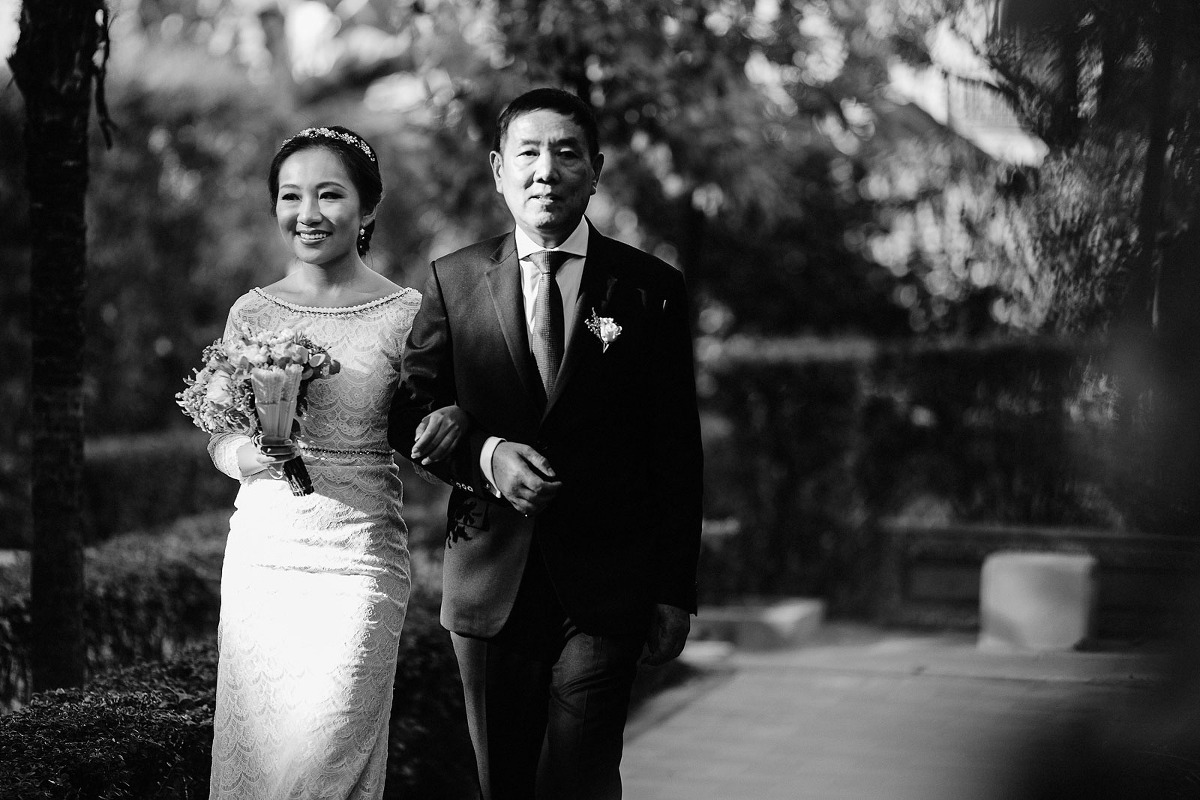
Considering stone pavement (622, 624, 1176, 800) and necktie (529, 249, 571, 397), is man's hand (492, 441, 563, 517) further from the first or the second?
stone pavement (622, 624, 1176, 800)

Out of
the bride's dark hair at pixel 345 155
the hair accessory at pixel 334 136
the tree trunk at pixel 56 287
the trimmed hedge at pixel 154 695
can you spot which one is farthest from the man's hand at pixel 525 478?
the tree trunk at pixel 56 287

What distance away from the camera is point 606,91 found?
711 cm

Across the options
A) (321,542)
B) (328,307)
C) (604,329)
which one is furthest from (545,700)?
(328,307)

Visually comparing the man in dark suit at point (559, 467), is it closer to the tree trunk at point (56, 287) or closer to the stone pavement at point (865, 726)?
the stone pavement at point (865, 726)

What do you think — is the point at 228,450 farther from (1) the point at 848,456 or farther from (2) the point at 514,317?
(1) the point at 848,456

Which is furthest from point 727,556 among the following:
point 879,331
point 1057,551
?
point 879,331

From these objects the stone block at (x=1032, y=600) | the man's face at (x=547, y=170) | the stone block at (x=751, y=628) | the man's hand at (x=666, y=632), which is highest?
the man's face at (x=547, y=170)

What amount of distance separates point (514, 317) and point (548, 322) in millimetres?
81

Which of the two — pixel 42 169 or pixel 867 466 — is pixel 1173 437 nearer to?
pixel 42 169

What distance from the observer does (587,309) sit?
123 inches

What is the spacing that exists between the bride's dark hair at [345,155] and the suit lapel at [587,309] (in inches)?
25.5

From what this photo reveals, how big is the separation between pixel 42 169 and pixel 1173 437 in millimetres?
4016

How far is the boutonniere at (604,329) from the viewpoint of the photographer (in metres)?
Result: 3.08

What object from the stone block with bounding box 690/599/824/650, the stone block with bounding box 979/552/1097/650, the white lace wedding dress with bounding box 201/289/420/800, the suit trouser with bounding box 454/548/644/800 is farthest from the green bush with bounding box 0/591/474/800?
the stone block with bounding box 979/552/1097/650
